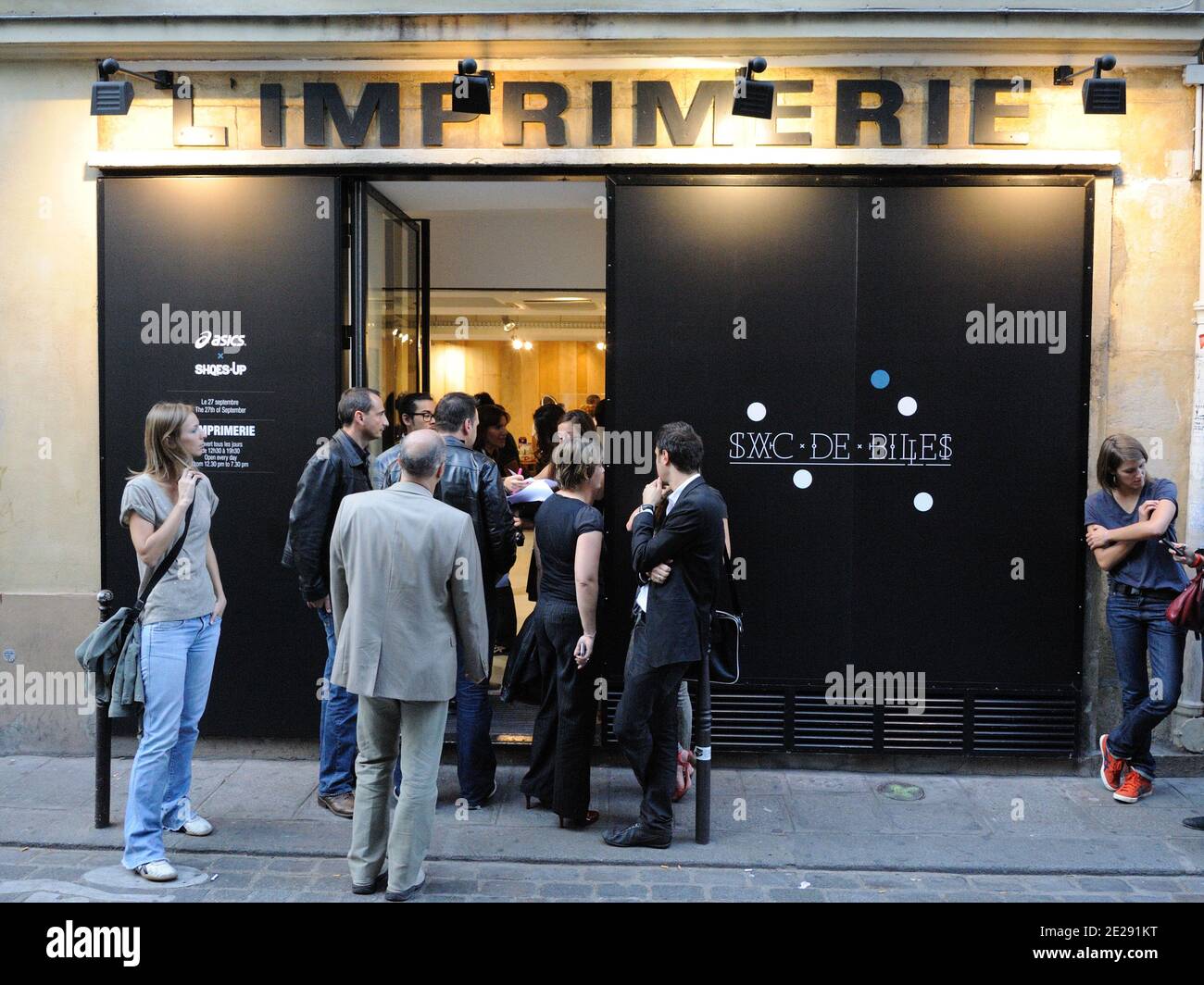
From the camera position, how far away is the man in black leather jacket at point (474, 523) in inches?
239

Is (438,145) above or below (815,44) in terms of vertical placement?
below

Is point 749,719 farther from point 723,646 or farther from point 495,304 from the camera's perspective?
point 495,304

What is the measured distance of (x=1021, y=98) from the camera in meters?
6.79

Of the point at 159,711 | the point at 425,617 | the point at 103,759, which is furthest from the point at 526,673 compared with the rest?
the point at 103,759

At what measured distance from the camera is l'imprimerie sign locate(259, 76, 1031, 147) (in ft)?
22.2

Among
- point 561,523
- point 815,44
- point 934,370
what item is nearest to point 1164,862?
point 934,370

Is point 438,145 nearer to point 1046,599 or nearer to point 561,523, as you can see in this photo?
point 561,523

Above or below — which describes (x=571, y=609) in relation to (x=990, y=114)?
below

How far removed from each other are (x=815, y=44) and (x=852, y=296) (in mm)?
1524

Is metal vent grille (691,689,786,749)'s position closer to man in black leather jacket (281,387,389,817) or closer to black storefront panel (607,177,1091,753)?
black storefront panel (607,177,1091,753)

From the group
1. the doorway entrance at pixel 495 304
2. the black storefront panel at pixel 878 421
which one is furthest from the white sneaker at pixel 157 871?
the black storefront panel at pixel 878 421

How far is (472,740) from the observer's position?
245 inches

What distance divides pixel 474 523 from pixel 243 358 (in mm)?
2065

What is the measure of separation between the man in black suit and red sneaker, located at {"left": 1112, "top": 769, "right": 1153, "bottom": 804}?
2749 mm
